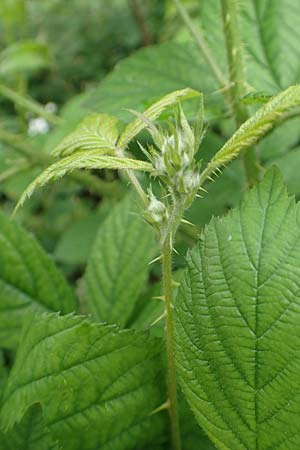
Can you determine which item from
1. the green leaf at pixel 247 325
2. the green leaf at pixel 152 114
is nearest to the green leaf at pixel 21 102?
the green leaf at pixel 152 114

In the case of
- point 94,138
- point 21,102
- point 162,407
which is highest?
point 21,102

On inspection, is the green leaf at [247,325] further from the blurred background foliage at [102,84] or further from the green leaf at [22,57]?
the green leaf at [22,57]

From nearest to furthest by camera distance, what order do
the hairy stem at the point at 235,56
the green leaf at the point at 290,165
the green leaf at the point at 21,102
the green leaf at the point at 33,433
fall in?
the green leaf at the point at 33,433
the hairy stem at the point at 235,56
the green leaf at the point at 290,165
the green leaf at the point at 21,102

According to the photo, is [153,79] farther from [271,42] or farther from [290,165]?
[290,165]

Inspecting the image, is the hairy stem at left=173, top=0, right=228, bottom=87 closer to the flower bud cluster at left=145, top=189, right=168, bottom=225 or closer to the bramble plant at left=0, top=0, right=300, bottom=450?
the bramble plant at left=0, top=0, right=300, bottom=450

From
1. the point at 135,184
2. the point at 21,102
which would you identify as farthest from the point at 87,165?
the point at 21,102

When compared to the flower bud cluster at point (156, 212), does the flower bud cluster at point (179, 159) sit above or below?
above
